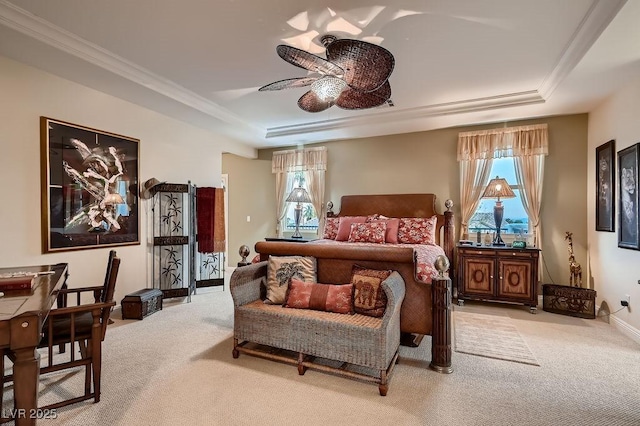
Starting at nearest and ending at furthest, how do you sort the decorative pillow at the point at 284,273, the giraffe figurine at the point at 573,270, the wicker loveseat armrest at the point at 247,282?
the wicker loveseat armrest at the point at 247,282 < the decorative pillow at the point at 284,273 < the giraffe figurine at the point at 573,270

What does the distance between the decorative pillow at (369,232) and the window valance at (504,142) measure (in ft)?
5.83

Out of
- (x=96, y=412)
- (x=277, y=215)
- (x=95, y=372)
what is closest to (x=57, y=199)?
(x=95, y=372)

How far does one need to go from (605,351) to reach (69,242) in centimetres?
571

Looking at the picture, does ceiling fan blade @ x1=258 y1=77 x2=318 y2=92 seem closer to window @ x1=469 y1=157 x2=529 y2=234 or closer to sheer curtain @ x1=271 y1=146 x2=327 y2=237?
sheer curtain @ x1=271 y1=146 x2=327 y2=237

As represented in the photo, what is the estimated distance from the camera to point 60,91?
10.8 ft

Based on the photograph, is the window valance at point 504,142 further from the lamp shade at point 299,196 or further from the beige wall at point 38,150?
the beige wall at point 38,150

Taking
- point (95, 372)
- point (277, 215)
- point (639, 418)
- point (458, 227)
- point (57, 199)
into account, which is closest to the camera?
point (639, 418)

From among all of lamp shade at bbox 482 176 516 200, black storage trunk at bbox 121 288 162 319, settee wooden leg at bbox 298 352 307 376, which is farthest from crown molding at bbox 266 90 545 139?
settee wooden leg at bbox 298 352 307 376

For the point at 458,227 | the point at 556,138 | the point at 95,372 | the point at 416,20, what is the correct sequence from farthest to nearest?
the point at 458,227
the point at 556,138
the point at 416,20
the point at 95,372

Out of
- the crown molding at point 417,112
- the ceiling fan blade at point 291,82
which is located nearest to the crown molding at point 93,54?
the crown molding at point 417,112

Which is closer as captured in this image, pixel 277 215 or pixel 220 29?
pixel 220 29

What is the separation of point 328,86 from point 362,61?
42cm

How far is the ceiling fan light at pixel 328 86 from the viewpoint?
2436mm

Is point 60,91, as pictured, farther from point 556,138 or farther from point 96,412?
point 556,138
